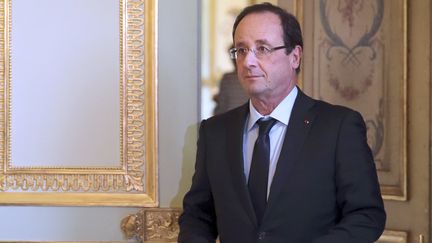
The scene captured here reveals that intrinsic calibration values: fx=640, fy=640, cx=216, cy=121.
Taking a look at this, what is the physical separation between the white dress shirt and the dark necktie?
0.02 meters

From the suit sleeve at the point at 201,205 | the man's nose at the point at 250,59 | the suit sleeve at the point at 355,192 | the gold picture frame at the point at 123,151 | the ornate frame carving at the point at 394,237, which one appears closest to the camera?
the suit sleeve at the point at 355,192

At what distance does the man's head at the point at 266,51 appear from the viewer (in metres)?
1.51

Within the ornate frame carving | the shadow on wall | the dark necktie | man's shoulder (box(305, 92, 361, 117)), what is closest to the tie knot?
the dark necktie

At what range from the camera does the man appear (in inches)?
56.6

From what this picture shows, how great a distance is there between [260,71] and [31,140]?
1.02 m

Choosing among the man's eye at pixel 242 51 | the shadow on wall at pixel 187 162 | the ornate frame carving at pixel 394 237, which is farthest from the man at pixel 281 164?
the ornate frame carving at pixel 394 237

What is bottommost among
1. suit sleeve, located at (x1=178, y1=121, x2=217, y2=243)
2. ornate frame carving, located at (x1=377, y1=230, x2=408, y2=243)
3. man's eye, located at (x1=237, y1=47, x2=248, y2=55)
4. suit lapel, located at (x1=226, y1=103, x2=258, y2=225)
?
ornate frame carving, located at (x1=377, y1=230, x2=408, y2=243)

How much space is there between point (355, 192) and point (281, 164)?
18 cm

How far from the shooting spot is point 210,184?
63.9 inches

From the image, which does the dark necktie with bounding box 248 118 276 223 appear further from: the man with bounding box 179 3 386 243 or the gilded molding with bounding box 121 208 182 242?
the gilded molding with bounding box 121 208 182 242

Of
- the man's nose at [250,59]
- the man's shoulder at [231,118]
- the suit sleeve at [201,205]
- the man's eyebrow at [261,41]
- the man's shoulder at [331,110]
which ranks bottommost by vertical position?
the suit sleeve at [201,205]

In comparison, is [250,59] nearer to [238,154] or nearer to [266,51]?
[266,51]

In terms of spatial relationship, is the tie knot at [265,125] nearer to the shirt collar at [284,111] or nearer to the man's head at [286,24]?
the shirt collar at [284,111]

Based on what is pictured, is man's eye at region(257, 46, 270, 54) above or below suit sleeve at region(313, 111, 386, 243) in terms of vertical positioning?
above
